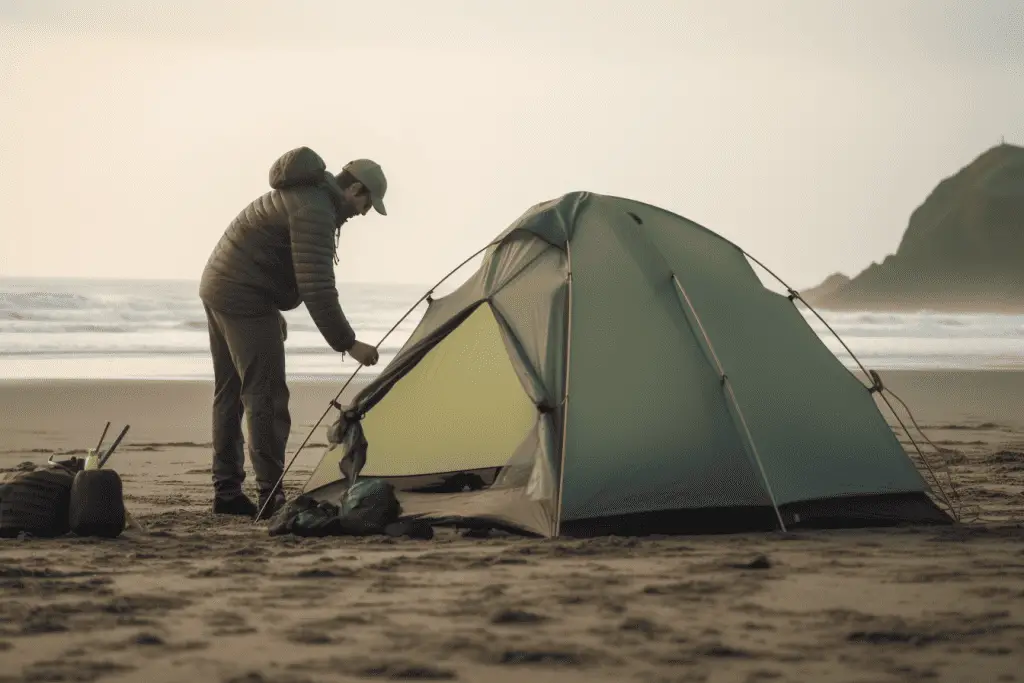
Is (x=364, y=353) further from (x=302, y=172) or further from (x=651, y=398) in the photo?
(x=651, y=398)

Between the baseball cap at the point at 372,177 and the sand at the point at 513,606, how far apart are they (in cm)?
159

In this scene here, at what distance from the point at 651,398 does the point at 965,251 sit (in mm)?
71598

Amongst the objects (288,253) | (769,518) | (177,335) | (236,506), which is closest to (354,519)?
(236,506)

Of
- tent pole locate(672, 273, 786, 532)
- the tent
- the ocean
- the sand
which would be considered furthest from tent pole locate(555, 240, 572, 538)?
the ocean

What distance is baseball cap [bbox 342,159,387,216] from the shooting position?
6.68 meters

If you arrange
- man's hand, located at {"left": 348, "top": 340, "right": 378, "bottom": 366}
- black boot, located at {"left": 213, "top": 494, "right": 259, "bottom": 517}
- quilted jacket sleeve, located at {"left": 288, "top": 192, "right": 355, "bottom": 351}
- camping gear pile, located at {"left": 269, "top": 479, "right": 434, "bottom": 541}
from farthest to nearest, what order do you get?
black boot, located at {"left": 213, "top": 494, "right": 259, "bottom": 517} → quilted jacket sleeve, located at {"left": 288, "top": 192, "right": 355, "bottom": 351} → man's hand, located at {"left": 348, "top": 340, "right": 378, "bottom": 366} → camping gear pile, located at {"left": 269, "top": 479, "right": 434, "bottom": 541}

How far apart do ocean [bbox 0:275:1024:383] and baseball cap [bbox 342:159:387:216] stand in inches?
247

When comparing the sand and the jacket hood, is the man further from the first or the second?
the sand

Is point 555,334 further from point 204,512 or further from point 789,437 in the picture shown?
point 204,512

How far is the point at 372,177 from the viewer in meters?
6.69

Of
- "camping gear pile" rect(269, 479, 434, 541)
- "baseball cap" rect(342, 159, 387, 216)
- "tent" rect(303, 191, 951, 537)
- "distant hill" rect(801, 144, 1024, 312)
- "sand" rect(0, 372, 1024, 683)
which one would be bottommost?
"sand" rect(0, 372, 1024, 683)

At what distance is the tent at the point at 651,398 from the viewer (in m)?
5.95

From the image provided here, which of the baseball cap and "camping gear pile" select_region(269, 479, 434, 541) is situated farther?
the baseball cap

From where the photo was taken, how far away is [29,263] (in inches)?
1321
